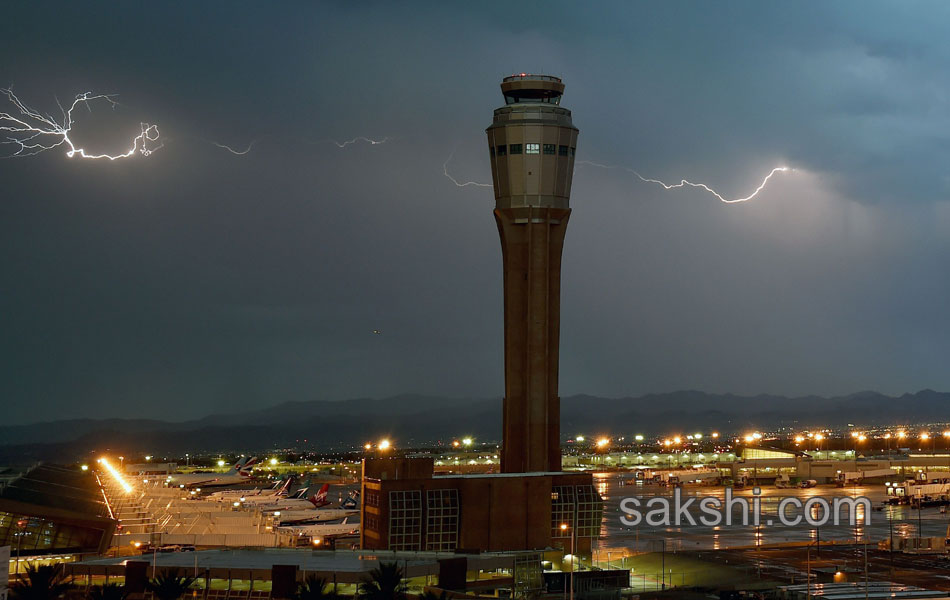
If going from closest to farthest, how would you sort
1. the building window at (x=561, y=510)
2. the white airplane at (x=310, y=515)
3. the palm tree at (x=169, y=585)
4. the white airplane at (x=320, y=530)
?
1. the palm tree at (x=169, y=585)
2. the building window at (x=561, y=510)
3. the white airplane at (x=320, y=530)
4. the white airplane at (x=310, y=515)

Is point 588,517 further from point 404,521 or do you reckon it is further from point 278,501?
point 278,501

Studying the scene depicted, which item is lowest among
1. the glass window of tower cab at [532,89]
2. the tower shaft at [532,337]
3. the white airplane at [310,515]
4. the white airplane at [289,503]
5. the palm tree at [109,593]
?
the palm tree at [109,593]

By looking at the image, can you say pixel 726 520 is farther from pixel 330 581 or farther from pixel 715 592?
pixel 330 581

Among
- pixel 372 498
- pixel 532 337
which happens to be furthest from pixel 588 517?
pixel 532 337

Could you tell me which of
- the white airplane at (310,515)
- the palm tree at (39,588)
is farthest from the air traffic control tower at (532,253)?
the palm tree at (39,588)

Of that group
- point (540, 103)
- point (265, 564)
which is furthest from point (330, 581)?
point (540, 103)

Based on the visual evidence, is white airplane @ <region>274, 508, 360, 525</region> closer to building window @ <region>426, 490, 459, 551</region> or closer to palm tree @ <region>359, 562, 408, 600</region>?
building window @ <region>426, 490, 459, 551</region>

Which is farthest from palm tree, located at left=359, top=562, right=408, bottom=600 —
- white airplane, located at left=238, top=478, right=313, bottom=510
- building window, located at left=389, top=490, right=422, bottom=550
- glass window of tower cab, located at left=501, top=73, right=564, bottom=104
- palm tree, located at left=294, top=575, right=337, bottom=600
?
white airplane, located at left=238, top=478, right=313, bottom=510

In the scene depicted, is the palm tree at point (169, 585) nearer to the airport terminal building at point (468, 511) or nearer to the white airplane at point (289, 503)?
the airport terminal building at point (468, 511)
